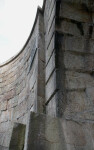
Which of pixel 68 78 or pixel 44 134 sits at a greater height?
pixel 68 78

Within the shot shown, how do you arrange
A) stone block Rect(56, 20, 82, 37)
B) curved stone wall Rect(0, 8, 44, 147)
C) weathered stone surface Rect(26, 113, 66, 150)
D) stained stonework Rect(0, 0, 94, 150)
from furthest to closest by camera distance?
curved stone wall Rect(0, 8, 44, 147) < stone block Rect(56, 20, 82, 37) < stained stonework Rect(0, 0, 94, 150) < weathered stone surface Rect(26, 113, 66, 150)

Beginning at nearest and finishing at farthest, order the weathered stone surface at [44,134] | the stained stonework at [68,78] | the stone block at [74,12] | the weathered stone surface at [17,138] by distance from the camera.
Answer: the weathered stone surface at [44,134] → the stained stonework at [68,78] → the weathered stone surface at [17,138] → the stone block at [74,12]

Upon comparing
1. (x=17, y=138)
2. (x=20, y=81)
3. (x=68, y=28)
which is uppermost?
(x=68, y=28)

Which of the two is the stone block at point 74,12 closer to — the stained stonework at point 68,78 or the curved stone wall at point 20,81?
the stained stonework at point 68,78

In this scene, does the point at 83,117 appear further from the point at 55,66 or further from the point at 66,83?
the point at 55,66

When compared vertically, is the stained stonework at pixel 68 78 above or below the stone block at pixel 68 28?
below

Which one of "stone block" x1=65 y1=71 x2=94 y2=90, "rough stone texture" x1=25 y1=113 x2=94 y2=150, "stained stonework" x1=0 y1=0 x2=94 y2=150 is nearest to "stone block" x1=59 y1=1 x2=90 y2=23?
"stained stonework" x1=0 y1=0 x2=94 y2=150

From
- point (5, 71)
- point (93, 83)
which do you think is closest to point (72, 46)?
point (93, 83)

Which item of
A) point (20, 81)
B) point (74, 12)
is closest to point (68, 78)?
point (74, 12)

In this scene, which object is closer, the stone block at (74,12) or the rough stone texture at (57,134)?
the rough stone texture at (57,134)

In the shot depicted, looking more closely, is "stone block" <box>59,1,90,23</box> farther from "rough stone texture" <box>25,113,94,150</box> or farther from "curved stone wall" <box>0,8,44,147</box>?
"rough stone texture" <box>25,113,94,150</box>

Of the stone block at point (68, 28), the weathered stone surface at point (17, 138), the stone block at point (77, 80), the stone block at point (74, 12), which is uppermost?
the stone block at point (74, 12)

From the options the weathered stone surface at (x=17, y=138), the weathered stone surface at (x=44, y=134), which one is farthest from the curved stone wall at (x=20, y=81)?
the weathered stone surface at (x=44, y=134)

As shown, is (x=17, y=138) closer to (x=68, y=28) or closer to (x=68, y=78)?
(x=68, y=78)
